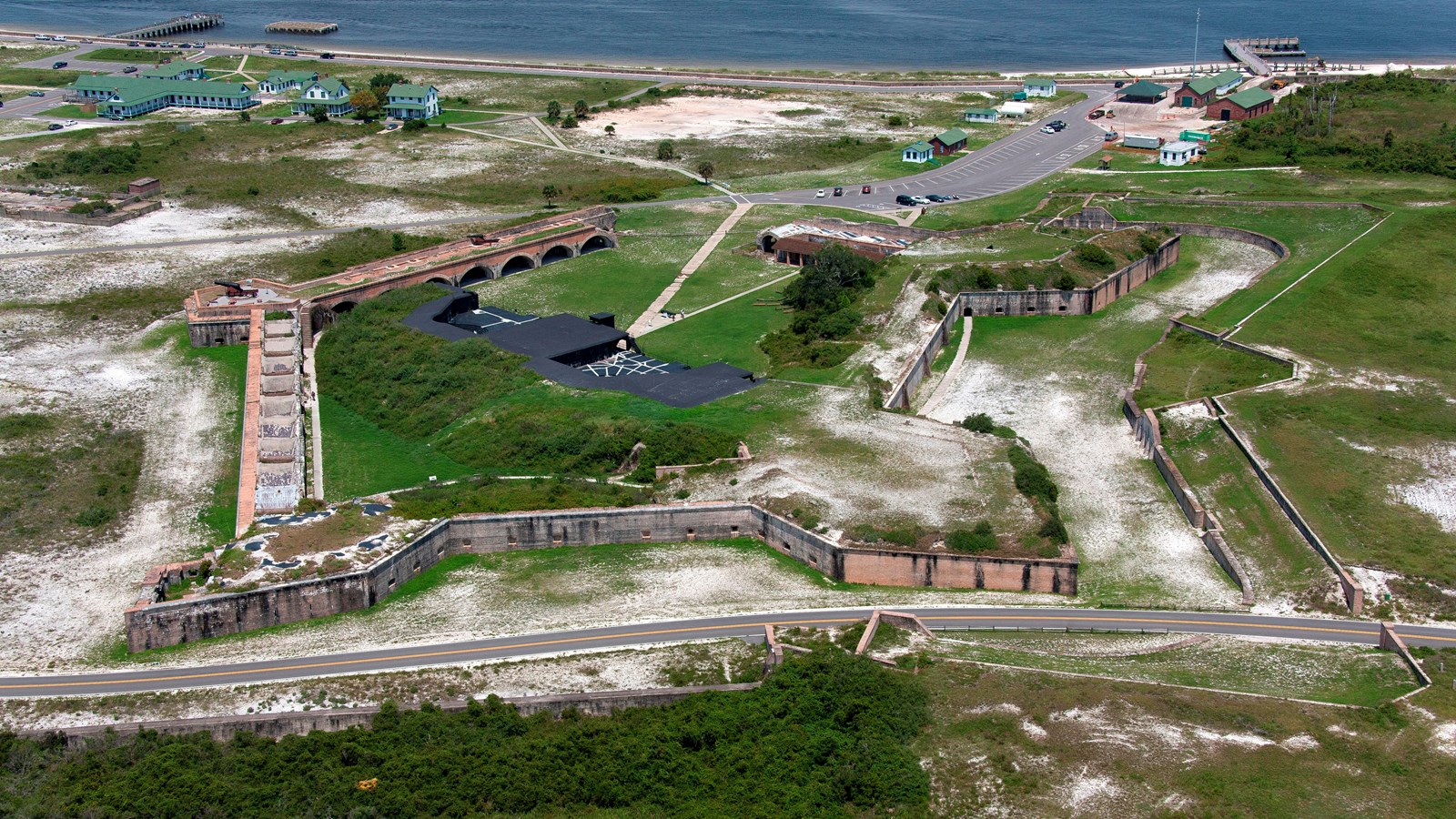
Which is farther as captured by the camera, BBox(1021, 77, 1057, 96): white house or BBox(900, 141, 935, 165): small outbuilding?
BBox(1021, 77, 1057, 96): white house

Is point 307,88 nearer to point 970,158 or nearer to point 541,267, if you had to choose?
point 541,267

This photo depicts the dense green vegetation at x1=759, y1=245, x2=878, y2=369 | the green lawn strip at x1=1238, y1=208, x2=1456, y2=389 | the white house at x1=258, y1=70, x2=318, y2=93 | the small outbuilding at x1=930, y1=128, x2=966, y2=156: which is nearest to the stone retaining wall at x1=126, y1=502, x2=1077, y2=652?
the dense green vegetation at x1=759, y1=245, x2=878, y2=369

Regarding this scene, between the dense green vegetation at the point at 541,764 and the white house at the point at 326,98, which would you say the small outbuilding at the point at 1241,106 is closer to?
the white house at the point at 326,98

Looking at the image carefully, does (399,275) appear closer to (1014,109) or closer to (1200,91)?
(1014,109)

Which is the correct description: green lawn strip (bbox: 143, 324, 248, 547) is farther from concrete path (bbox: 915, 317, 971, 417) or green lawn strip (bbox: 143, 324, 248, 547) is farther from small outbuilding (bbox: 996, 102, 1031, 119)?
small outbuilding (bbox: 996, 102, 1031, 119)

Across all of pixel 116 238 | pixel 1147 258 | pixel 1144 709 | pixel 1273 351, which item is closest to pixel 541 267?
pixel 116 238

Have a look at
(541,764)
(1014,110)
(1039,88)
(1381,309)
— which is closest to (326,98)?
(1014,110)

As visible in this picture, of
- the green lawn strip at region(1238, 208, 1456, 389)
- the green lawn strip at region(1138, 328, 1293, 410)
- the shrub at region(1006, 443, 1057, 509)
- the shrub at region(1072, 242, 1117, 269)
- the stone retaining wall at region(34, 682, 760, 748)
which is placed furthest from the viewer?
the shrub at region(1072, 242, 1117, 269)
